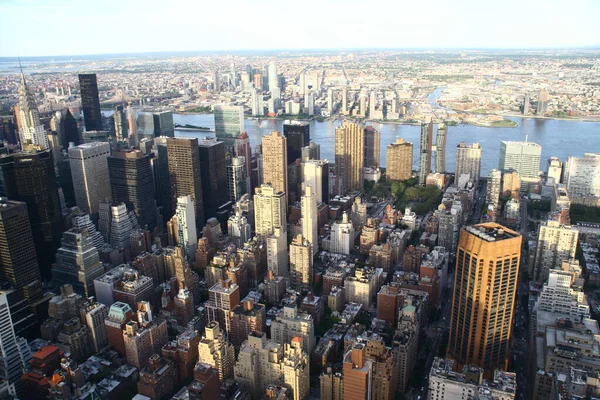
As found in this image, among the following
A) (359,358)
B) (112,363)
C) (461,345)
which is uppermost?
(359,358)

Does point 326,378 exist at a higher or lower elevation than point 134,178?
lower

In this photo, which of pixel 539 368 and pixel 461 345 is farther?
pixel 461 345

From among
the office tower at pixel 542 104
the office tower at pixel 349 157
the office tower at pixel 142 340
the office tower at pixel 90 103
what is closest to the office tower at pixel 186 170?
the office tower at pixel 142 340

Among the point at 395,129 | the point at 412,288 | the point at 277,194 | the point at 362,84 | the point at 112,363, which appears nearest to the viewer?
the point at 112,363

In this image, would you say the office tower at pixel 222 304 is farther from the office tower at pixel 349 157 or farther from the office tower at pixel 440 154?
the office tower at pixel 440 154

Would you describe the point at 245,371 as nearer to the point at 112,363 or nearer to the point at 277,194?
the point at 112,363

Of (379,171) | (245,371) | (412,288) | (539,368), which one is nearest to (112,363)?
(245,371)
